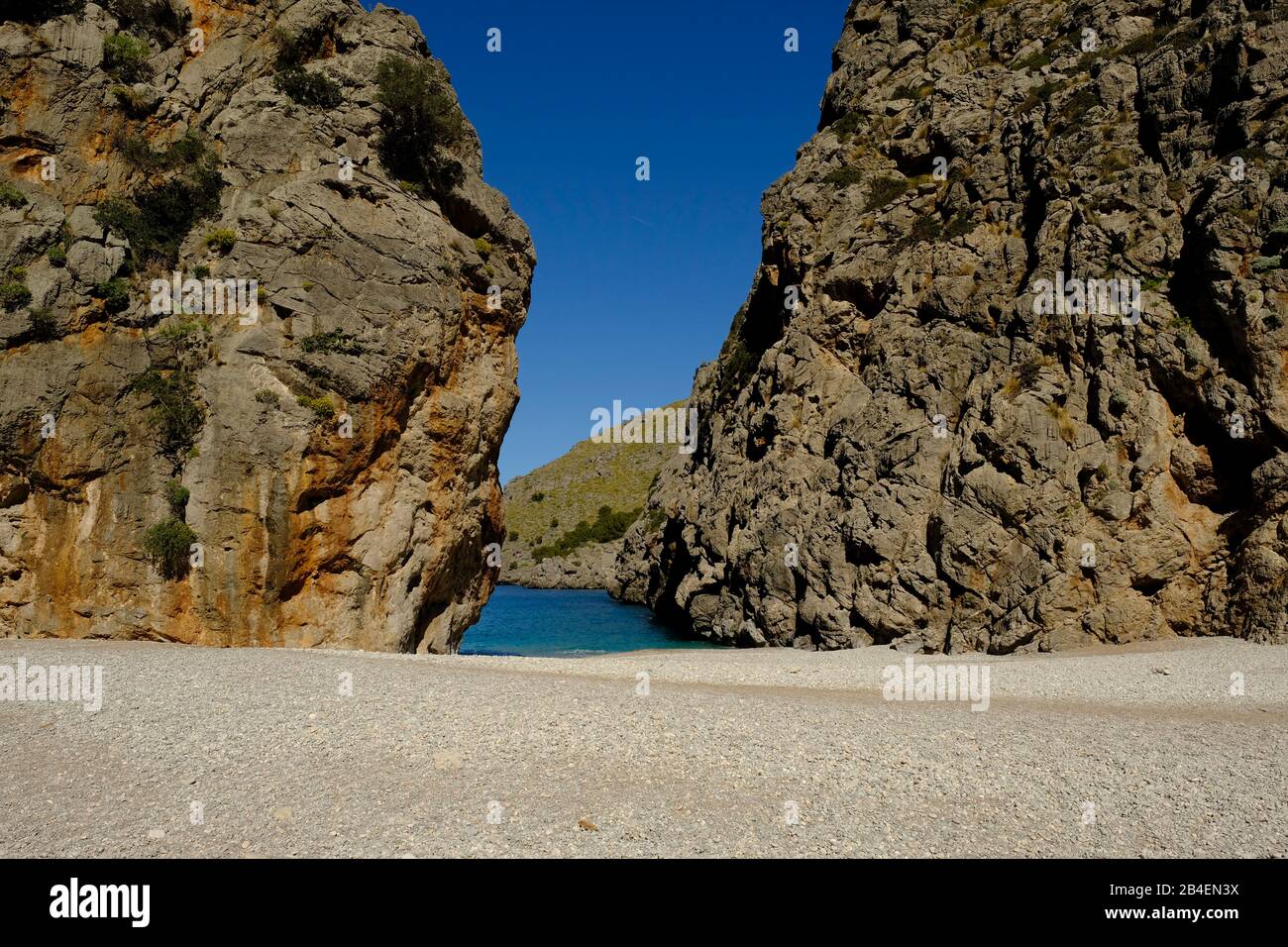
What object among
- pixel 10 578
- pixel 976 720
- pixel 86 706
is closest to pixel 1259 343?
pixel 976 720

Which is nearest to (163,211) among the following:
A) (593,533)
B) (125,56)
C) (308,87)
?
(125,56)

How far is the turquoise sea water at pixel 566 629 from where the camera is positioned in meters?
42.8

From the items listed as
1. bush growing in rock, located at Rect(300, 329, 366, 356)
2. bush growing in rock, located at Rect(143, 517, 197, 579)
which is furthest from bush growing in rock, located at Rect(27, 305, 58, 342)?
bush growing in rock, located at Rect(300, 329, 366, 356)

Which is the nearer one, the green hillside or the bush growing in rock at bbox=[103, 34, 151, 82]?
Answer: the bush growing in rock at bbox=[103, 34, 151, 82]

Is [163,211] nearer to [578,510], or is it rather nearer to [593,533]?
[593,533]

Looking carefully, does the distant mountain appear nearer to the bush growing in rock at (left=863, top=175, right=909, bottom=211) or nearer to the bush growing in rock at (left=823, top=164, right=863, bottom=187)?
the bush growing in rock at (left=823, top=164, right=863, bottom=187)

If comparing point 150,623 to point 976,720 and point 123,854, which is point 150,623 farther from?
point 976,720

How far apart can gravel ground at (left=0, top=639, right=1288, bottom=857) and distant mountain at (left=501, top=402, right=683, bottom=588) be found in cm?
8482

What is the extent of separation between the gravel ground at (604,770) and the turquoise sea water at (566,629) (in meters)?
23.6

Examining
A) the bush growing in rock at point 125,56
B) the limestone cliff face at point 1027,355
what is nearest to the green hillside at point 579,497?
the limestone cliff face at point 1027,355

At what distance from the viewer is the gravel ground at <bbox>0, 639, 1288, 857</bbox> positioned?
8172 mm

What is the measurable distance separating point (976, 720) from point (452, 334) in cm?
2126

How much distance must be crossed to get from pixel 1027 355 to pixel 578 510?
104230mm
